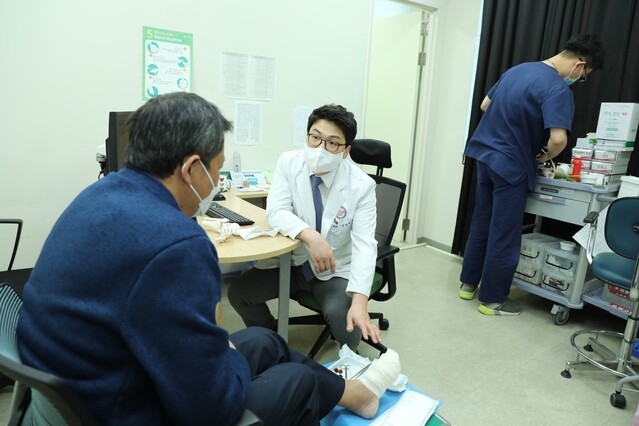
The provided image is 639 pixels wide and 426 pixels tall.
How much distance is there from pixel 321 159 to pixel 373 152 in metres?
0.53

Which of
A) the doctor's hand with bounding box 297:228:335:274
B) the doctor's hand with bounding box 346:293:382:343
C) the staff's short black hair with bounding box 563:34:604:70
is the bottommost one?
the doctor's hand with bounding box 346:293:382:343

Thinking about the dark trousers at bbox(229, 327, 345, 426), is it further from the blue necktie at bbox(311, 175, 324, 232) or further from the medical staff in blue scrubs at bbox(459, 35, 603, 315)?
the medical staff in blue scrubs at bbox(459, 35, 603, 315)

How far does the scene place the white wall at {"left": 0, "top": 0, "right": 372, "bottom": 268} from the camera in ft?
7.19

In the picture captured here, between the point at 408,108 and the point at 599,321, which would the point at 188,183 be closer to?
the point at 599,321

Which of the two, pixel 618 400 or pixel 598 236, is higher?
pixel 598 236

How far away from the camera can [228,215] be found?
2.00m

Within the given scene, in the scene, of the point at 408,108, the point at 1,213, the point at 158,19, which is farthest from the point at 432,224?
the point at 1,213

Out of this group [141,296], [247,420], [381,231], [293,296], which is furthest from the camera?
[381,231]

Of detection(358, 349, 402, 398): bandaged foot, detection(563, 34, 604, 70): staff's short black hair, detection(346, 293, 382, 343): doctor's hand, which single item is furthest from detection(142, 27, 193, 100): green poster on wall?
detection(563, 34, 604, 70): staff's short black hair

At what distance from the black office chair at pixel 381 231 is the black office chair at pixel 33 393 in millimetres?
1238

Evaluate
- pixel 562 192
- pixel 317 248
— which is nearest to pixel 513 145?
pixel 562 192

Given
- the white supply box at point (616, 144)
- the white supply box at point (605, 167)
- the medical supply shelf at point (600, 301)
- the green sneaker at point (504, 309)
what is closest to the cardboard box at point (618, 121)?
the white supply box at point (616, 144)

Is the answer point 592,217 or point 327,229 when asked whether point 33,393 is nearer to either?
point 327,229

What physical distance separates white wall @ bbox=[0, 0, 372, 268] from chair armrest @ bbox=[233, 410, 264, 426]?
79.7 inches
